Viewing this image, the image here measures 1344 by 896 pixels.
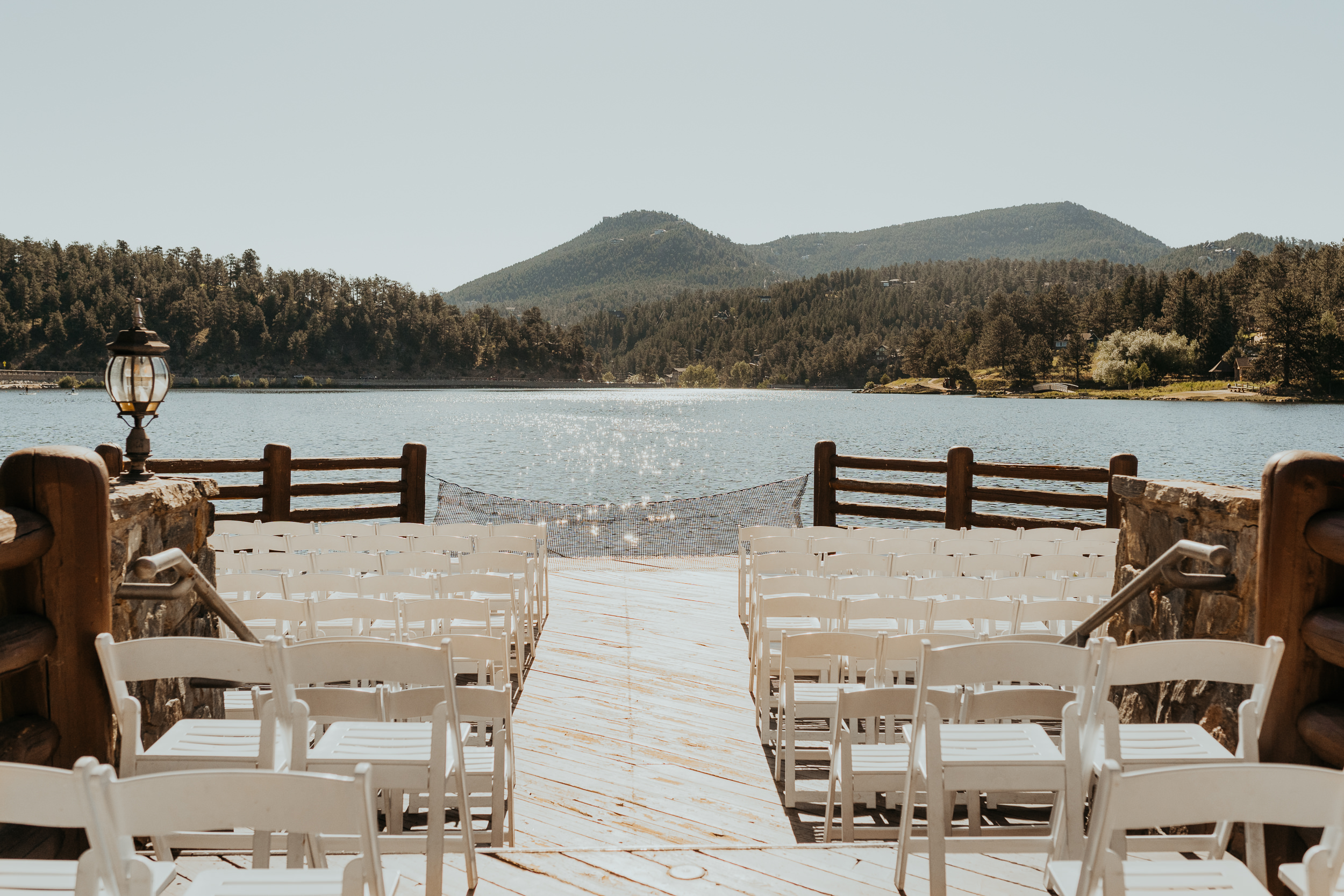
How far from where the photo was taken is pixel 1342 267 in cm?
5972

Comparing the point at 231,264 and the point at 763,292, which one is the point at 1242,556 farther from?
the point at 763,292

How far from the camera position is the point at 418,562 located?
4680 millimetres

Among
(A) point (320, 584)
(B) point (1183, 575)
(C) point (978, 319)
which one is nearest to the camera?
(B) point (1183, 575)

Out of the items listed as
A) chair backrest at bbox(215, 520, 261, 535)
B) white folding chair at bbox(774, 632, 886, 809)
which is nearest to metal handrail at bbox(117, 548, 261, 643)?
white folding chair at bbox(774, 632, 886, 809)

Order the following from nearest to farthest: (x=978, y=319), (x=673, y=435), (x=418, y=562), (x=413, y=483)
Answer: (x=418, y=562) < (x=413, y=483) < (x=673, y=435) < (x=978, y=319)

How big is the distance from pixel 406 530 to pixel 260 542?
1.04 metres

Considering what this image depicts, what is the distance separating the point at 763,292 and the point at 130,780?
141m

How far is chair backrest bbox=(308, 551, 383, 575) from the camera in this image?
4645 mm

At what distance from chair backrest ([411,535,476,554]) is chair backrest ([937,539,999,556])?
3.05 m

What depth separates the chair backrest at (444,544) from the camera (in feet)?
18.8

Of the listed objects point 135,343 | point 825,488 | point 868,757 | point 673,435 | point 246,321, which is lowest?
point 673,435

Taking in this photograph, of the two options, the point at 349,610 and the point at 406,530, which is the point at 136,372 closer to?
the point at 349,610

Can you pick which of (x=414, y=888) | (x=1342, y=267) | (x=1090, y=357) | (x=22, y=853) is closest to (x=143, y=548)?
(x=22, y=853)

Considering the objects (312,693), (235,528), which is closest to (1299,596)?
(312,693)
